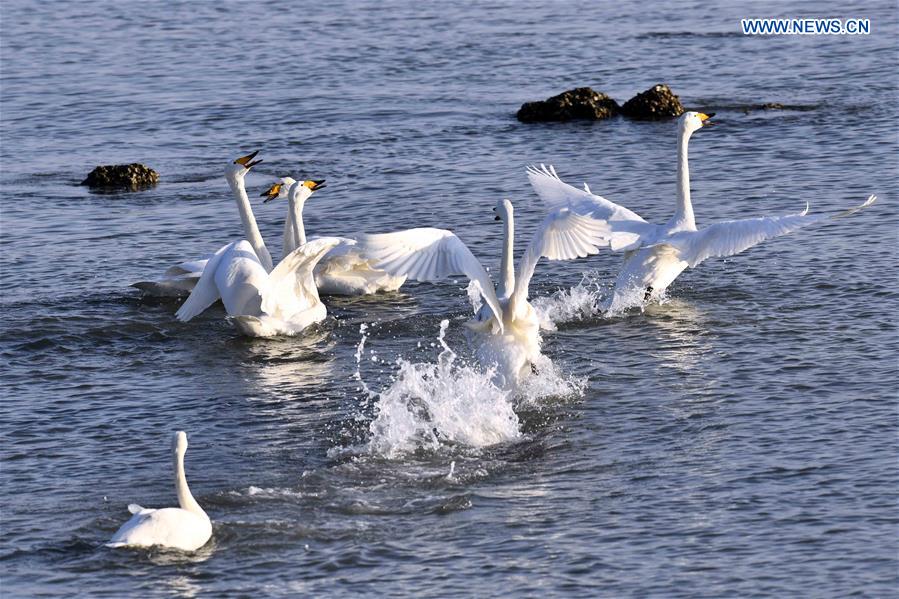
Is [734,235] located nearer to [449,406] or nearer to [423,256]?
[423,256]

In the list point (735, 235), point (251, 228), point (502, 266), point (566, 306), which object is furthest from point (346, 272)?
point (735, 235)

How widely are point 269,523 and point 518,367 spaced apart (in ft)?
9.48

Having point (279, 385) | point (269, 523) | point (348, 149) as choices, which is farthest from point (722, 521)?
point (348, 149)

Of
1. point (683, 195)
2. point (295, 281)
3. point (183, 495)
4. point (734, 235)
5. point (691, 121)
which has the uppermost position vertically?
point (691, 121)

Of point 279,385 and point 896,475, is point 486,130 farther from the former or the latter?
point 896,475

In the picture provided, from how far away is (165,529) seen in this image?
8586mm

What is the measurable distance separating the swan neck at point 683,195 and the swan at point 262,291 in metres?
3.27

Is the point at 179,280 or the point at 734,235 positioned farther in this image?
the point at 179,280

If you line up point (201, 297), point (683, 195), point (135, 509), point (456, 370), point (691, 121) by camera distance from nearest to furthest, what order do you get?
1. point (135, 509)
2. point (456, 370)
3. point (201, 297)
4. point (683, 195)
5. point (691, 121)

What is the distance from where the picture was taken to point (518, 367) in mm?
11359

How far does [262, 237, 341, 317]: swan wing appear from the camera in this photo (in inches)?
520

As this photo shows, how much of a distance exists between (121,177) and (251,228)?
15.7 feet

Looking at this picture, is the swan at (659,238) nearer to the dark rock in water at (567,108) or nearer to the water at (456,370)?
the water at (456,370)

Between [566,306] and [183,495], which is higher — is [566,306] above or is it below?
below
